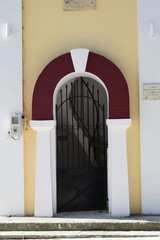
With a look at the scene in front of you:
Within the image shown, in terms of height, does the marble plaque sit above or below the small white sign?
above

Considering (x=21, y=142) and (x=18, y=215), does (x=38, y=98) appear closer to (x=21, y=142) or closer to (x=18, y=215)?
(x=21, y=142)

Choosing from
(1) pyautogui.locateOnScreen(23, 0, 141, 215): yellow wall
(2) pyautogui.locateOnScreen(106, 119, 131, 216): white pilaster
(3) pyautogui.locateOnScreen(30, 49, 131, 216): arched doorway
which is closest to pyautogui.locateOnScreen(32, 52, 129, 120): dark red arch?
(3) pyautogui.locateOnScreen(30, 49, 131, 216): arched doorway

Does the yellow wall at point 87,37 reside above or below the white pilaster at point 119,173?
above

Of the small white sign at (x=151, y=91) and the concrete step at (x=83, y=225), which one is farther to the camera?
the small white sign at (x=151, y=91)

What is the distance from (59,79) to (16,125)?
1.14 metres

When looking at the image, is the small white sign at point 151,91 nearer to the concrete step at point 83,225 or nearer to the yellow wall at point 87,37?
the yellow wall at point 87,37

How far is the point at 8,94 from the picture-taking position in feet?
21.1

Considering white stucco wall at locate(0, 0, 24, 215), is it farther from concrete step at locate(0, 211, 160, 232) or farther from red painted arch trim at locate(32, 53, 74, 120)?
concrete step at locate(0, 211, 160, 232)

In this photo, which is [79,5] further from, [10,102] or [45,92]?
[10,102]

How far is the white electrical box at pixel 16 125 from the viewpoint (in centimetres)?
629

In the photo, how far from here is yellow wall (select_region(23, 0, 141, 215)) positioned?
648 cm

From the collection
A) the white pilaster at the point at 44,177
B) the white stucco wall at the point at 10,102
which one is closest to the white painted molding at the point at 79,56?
the white stucco wall at the point at 10,102

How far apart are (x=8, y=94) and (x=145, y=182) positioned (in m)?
3.02

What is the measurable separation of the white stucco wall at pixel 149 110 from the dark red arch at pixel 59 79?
0.41 meters
